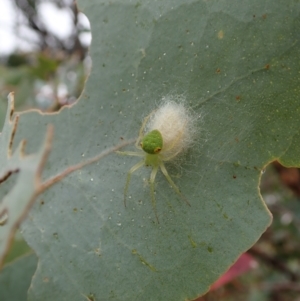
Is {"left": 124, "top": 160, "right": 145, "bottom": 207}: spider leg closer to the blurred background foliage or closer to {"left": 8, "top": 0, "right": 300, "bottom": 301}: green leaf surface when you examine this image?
{"left": 8, "top": 0, "right": 300, "bottom": 301}: green leaf surface

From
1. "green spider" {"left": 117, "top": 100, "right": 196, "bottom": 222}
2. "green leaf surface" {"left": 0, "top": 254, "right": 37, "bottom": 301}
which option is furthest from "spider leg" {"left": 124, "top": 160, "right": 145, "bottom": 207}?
"green leaf surface" {"left": 0, "top": 254, "right": 37, "bottom": 301}

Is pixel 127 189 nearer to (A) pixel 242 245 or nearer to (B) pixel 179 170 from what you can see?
(B) pixel 179 170

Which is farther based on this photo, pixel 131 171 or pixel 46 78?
pixel 46 78

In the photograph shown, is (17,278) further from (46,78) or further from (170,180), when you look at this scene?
(46,78)

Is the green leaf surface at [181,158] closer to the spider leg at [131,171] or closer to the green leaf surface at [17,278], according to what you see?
the spider leg at [131,171]

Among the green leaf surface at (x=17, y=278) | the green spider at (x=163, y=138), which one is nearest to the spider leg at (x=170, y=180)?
the green spider at (x=163, y=138)

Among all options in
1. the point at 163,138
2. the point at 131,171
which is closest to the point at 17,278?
the point at 131,171
